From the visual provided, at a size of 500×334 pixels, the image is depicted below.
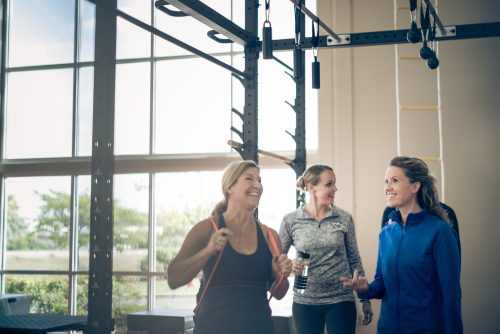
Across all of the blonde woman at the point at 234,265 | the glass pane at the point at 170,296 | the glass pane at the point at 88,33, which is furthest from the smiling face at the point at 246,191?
the glass pane at the point at 170,296

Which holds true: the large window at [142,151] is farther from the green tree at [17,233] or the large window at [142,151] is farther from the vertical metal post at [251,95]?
the vertical metal post at [251,95]

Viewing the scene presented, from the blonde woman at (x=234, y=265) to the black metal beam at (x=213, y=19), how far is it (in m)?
0.93

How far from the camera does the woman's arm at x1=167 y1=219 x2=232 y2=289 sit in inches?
65.2

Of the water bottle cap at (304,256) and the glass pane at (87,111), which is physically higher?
the glass pane at (87,111)

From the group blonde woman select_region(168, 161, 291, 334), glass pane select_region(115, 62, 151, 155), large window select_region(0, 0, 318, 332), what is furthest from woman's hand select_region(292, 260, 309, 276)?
glass pane select_region(115, 62, 151, 155)

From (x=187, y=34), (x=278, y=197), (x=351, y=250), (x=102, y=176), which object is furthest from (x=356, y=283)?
(x=187, y=34)

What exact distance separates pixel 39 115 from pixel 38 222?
1.52 m

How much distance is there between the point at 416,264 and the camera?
1.95 meters

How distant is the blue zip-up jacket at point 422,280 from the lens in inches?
73.1

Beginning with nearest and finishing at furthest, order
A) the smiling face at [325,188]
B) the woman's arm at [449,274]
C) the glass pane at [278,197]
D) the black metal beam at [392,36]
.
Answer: the woman's arm at [449,274]
the smiling face at [325,188]
the black metal beam at [392,36]
the glass pane at [278,197]

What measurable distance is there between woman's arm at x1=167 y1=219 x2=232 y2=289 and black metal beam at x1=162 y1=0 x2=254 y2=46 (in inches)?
46.8

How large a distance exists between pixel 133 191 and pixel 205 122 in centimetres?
132

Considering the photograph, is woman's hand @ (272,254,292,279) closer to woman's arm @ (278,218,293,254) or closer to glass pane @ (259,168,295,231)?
woman's arm @ (278,218,293,254)

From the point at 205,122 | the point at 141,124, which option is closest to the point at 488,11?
the point at 205,122
